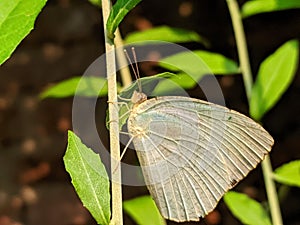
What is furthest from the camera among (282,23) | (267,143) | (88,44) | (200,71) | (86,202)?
(88,44)

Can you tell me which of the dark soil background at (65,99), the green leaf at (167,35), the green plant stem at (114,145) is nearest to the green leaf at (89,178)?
the green plant stem at (114,145)

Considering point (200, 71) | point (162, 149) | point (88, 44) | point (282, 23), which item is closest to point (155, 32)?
point (200, 71)

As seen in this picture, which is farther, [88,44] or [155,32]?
[88,44]

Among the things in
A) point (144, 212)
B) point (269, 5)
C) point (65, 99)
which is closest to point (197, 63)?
point (269, 5)

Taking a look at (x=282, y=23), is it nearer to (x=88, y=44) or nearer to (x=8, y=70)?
(x=88, y=44)

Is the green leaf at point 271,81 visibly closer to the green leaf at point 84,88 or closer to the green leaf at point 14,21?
the green leaf at point 84,88

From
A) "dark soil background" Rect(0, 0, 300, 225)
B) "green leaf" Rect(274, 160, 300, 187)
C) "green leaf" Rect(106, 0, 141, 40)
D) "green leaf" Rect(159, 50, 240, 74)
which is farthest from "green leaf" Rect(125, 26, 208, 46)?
"dark soil background" Rect(0, 0, 300, 225)
